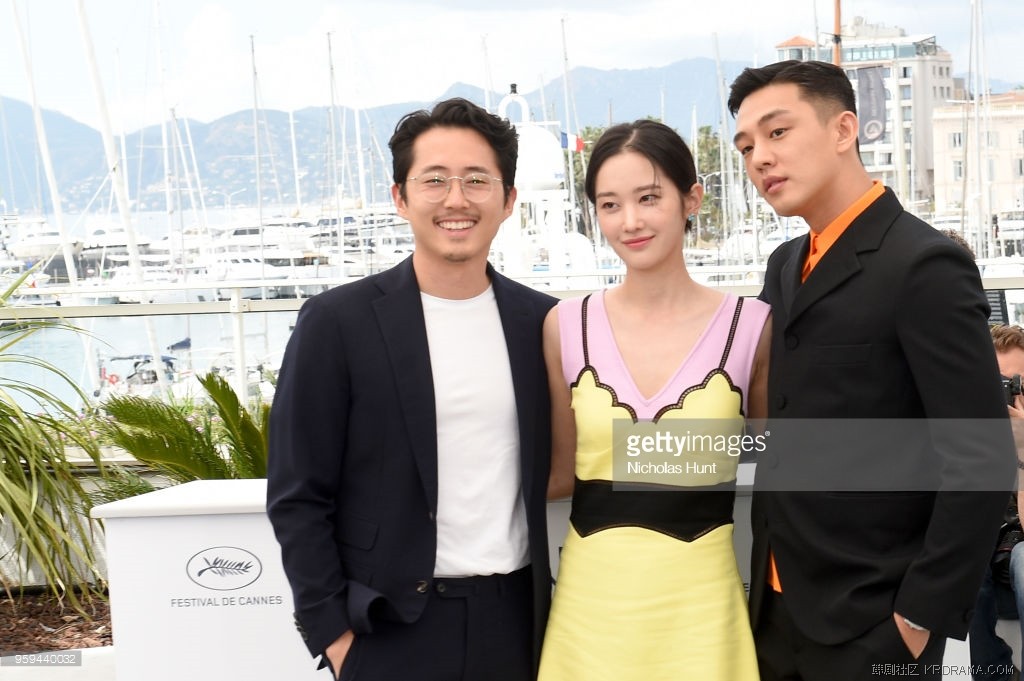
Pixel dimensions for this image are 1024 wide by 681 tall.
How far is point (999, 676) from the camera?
3.00 meters

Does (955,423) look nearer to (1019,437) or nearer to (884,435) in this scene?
(884,435)

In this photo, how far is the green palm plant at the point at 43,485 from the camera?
4.41 metres

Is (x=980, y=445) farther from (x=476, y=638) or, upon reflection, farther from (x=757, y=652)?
(x=476, y=638)

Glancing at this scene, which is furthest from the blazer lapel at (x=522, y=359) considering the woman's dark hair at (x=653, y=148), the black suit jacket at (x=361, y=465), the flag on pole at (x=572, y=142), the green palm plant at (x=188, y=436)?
the flag on pole at (x=572, y=142)

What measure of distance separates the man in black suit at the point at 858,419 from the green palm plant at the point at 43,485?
3.34 metres

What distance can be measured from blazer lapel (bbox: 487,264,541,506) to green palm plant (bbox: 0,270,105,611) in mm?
2856

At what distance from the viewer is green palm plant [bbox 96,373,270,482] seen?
4.52 m

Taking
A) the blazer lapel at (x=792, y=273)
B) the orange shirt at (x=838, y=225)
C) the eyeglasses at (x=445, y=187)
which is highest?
the eyeglasses at (x=445, y=187)

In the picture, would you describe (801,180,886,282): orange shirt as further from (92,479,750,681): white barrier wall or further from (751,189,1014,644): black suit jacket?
(92,479,750,681): white barrier wall

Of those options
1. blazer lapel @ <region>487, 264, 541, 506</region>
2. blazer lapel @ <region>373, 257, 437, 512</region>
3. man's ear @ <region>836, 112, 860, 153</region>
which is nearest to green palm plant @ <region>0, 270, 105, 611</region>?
blazer lapel @ <region>373, 257, 437, 512</region>

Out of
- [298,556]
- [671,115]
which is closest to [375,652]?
[298,556]

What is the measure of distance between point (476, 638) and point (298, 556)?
414 mm

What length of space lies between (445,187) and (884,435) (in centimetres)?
103

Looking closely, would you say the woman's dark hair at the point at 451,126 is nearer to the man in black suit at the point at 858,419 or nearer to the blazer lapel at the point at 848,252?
the man in black suit at the point at 858,419
